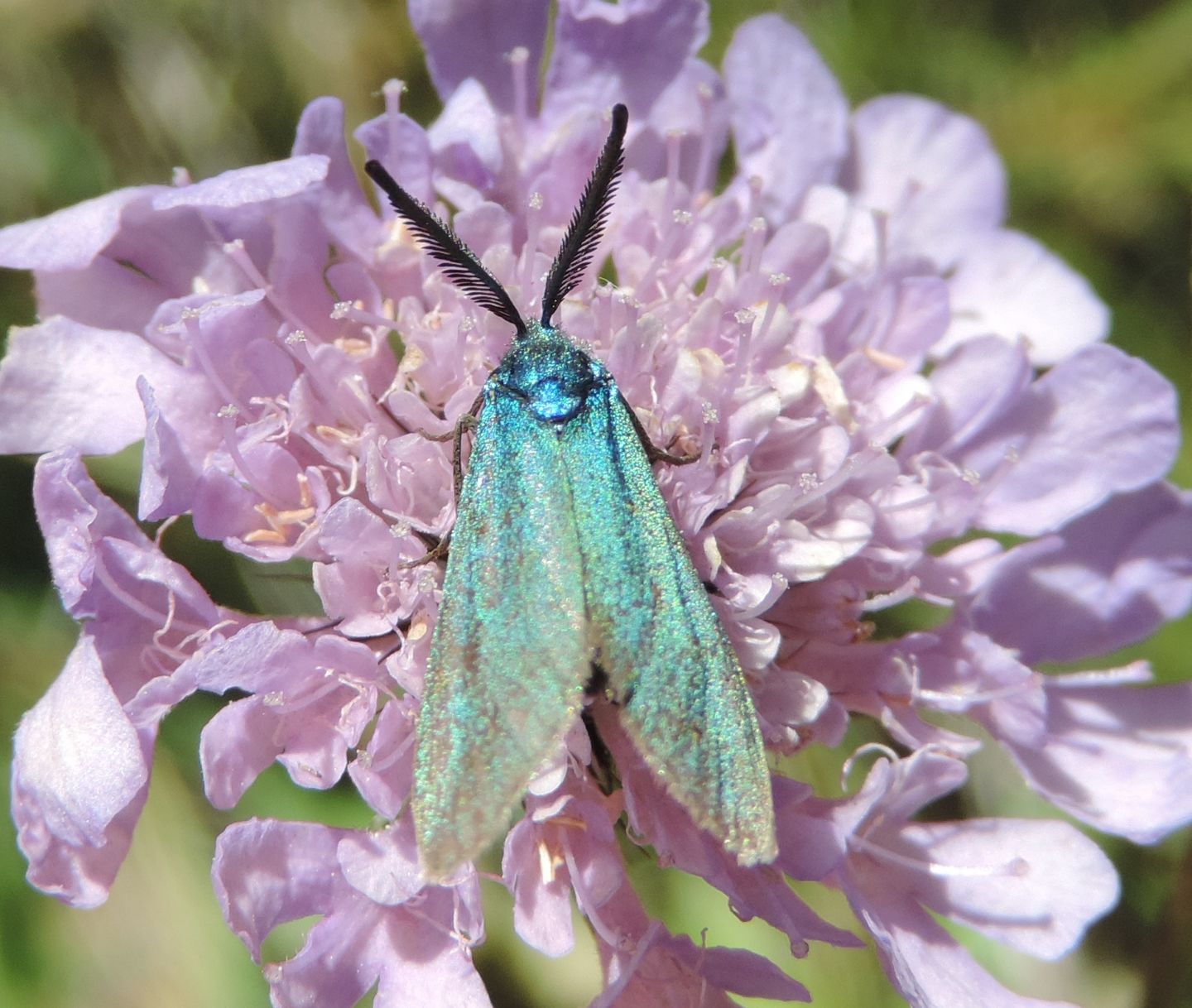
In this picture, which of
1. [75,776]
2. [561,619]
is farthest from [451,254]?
[75,776]

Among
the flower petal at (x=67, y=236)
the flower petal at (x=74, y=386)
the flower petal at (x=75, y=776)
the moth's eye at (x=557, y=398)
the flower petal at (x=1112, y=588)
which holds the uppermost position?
the flower petal at (x=67, y=236)

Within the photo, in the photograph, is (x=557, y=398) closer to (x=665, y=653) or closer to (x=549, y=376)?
(x=549, y=376)

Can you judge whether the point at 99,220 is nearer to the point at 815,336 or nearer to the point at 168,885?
the point at 815,336

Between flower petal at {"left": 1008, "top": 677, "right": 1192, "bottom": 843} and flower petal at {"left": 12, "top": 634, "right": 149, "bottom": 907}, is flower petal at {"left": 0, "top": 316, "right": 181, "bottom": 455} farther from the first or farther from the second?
flower petal at {"left": 1008, "top": 677, "right": 1192, "bottom": 843}

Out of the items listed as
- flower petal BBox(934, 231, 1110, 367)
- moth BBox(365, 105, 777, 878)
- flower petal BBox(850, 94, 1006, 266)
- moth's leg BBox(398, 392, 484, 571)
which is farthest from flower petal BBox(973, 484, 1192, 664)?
moth's leg BBox(398, 392, 484, 571)

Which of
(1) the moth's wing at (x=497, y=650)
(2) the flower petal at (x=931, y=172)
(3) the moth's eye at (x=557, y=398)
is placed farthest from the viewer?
(2) the flower petal at (x=931, y=172)

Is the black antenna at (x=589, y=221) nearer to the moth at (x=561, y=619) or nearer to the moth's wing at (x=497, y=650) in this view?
the moth at (x=561, y=619)

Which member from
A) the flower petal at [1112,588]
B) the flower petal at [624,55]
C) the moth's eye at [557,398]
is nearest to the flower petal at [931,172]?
the flower petal at [624,55]
